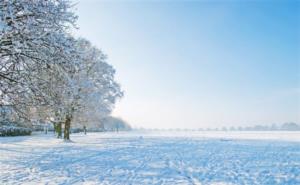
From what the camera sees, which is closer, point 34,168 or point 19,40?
point 19,40

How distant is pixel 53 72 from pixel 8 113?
252 cm

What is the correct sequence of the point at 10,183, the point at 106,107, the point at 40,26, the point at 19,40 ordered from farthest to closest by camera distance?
the point at 106,107 → the point at 40,26 → the point at 19,40 → the point at 10,183

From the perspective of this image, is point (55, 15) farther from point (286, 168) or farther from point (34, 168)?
point (286, 168)

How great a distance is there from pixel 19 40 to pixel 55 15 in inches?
79.4

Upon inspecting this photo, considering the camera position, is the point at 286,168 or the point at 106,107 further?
the point at 106,107

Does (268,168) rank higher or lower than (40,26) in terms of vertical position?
lower

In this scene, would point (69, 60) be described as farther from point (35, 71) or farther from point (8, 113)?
point (8, 113)

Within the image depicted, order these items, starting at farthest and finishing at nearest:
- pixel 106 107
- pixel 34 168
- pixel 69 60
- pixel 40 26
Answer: pixel 106 107
pixel 34 168
pixel 69 60
pixel 40 26

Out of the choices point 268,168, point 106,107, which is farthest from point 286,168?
point 106,107

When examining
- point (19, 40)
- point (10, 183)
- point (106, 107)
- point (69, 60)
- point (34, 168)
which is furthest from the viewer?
point (106, 107)

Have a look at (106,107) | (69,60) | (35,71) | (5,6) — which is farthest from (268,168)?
(106,107)

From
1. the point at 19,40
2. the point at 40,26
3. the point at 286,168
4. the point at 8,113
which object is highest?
the point at 40,26

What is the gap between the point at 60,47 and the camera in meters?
12.8

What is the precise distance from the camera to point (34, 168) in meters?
14.4
